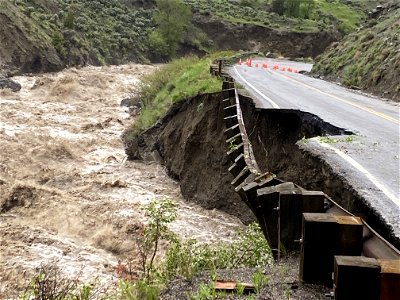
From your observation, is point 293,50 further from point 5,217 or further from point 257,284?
point 257,284

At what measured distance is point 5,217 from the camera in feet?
46.0

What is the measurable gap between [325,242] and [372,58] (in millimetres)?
20225

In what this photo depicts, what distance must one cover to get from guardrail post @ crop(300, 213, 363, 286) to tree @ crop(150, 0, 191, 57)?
56.4m

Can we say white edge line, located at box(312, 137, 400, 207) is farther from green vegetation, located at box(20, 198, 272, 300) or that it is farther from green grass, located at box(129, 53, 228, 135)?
green grass, located at box(129, 53, 228, 135)

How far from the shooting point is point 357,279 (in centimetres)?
344

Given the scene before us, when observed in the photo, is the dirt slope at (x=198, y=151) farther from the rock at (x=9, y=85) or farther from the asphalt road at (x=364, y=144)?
the rock at (x=9, y=85)

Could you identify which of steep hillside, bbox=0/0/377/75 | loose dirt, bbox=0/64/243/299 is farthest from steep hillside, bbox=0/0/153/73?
loose dirt, bbox=0/64/243/299

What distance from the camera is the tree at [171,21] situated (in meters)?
59.9

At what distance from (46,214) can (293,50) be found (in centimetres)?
5696

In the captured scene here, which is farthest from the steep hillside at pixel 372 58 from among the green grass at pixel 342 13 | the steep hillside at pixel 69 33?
the green grass at pixel 342 13

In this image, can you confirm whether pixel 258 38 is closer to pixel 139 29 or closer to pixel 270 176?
pixel 139 29

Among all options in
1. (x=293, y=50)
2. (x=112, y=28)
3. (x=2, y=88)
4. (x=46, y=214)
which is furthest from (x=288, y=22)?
(x=46, y=214)

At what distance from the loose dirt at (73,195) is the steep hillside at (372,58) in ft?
31.1

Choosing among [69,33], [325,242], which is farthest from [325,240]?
[69,33]
